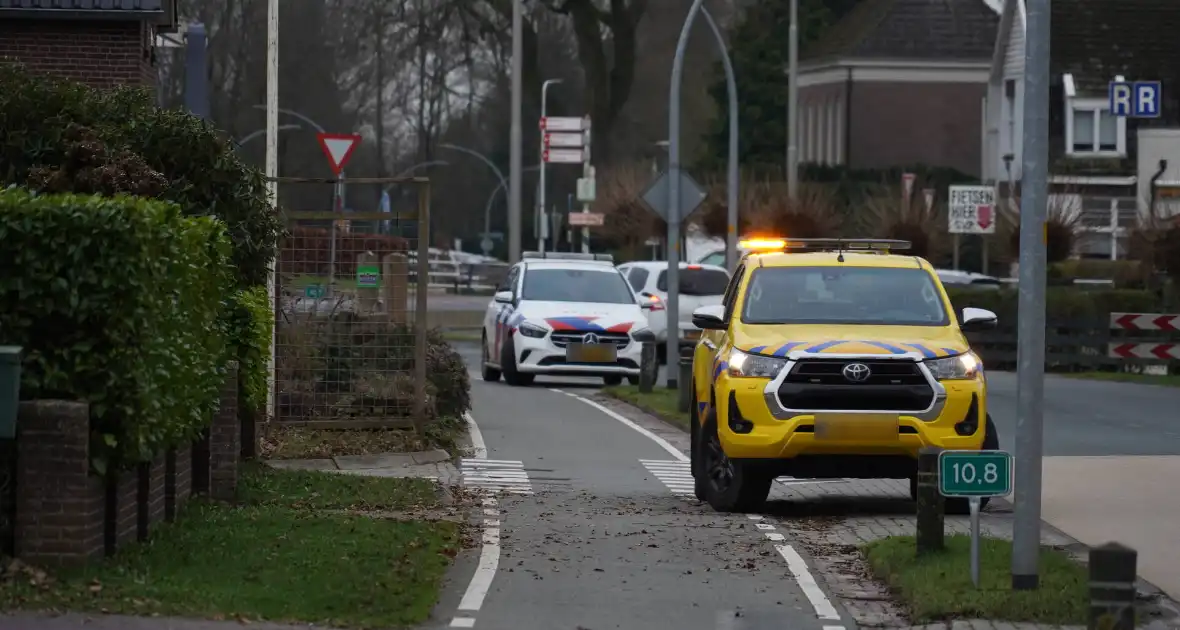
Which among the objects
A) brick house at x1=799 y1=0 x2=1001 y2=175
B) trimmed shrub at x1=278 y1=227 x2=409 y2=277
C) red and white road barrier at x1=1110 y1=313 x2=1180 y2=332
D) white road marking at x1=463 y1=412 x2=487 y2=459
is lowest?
white road marking at x1=463 y1=412 x2=487 y2=459

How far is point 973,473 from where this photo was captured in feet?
34.7

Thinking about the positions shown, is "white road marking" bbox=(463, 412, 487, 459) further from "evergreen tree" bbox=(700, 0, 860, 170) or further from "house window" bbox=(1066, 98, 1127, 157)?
"evergreen tree" bbox=(700, 0, 860, 170)

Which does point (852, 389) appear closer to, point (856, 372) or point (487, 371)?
point (856, 372)

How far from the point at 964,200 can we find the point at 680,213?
570 inches

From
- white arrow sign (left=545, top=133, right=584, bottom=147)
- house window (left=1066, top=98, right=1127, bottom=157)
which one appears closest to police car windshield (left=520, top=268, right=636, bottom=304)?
white arrow sign (left=545, top=133, right=584, bottom=147)

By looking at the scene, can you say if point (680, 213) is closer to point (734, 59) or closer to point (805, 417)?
Result: point (805, 417)

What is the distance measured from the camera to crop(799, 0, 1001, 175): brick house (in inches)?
2645

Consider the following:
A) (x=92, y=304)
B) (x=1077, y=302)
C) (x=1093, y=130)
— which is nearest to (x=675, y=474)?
(x=92, y=304)

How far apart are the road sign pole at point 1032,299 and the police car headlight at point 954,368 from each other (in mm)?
3367

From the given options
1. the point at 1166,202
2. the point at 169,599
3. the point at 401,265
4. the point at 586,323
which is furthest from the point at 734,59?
the point at 169,599

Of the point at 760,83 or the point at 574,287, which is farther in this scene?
the point at 760,83

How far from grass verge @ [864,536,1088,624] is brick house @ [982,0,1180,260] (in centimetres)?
4075

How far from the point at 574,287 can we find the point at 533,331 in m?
1.15

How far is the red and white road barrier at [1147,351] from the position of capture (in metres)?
33.0
